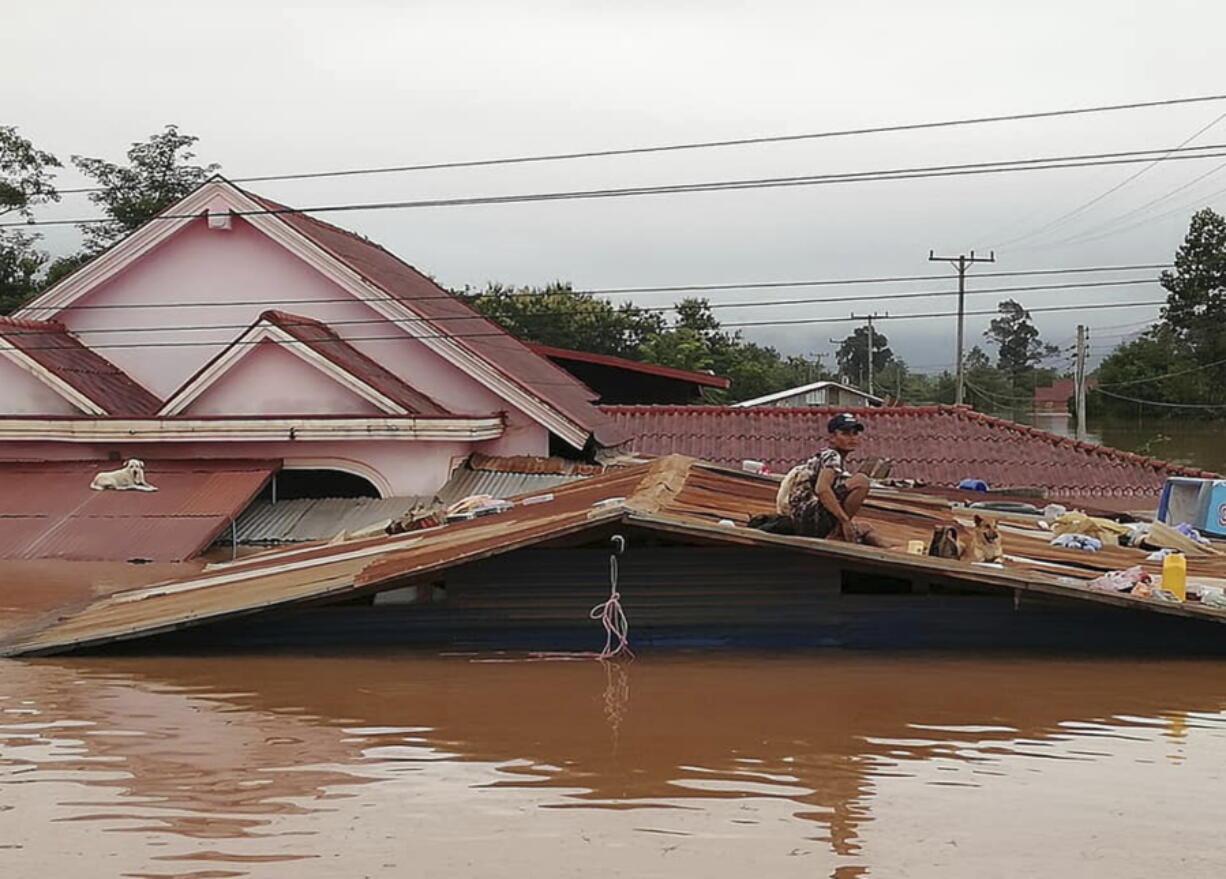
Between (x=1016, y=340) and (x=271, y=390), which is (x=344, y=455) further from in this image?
(x=1016, y=340)

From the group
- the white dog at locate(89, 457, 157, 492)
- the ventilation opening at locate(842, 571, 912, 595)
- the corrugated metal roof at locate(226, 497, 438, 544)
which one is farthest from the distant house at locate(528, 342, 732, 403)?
the ventilation opening at locate(842, 571, 912, 595)

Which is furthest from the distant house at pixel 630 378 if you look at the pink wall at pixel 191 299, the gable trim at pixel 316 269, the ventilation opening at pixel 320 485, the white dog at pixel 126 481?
the white dog at pixel 126 481

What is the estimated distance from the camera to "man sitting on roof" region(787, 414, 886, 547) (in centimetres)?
891

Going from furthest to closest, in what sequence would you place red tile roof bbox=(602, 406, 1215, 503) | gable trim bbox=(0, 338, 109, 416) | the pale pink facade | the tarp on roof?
red tile roof bbox=(602, 406, 1215, 503)
gable trim bbox=(0, 338, 109, 416)
the pale pink facade
the tarp on roof

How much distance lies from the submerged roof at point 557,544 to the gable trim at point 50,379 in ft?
21.4

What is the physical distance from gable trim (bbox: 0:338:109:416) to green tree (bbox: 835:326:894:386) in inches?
2920

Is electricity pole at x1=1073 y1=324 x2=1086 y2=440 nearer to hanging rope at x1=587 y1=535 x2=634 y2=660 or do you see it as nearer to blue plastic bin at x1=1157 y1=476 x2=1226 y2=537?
blue plastic bin at x1=1157 y1=476 x2=1226 y2=537

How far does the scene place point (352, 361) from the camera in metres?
18.1

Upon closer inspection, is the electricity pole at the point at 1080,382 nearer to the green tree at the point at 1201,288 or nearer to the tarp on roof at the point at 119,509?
the green tree at the point at 1201,288

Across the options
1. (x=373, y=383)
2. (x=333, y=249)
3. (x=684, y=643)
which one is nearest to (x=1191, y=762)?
(x=684, y=643)

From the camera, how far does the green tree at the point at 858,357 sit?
90.8m

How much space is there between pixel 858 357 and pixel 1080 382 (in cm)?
5672

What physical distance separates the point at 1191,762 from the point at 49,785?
5489mm

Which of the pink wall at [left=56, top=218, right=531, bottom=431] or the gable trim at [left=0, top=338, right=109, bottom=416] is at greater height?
the pink wall at [left=56, top=218, right=531, bottom=431]
